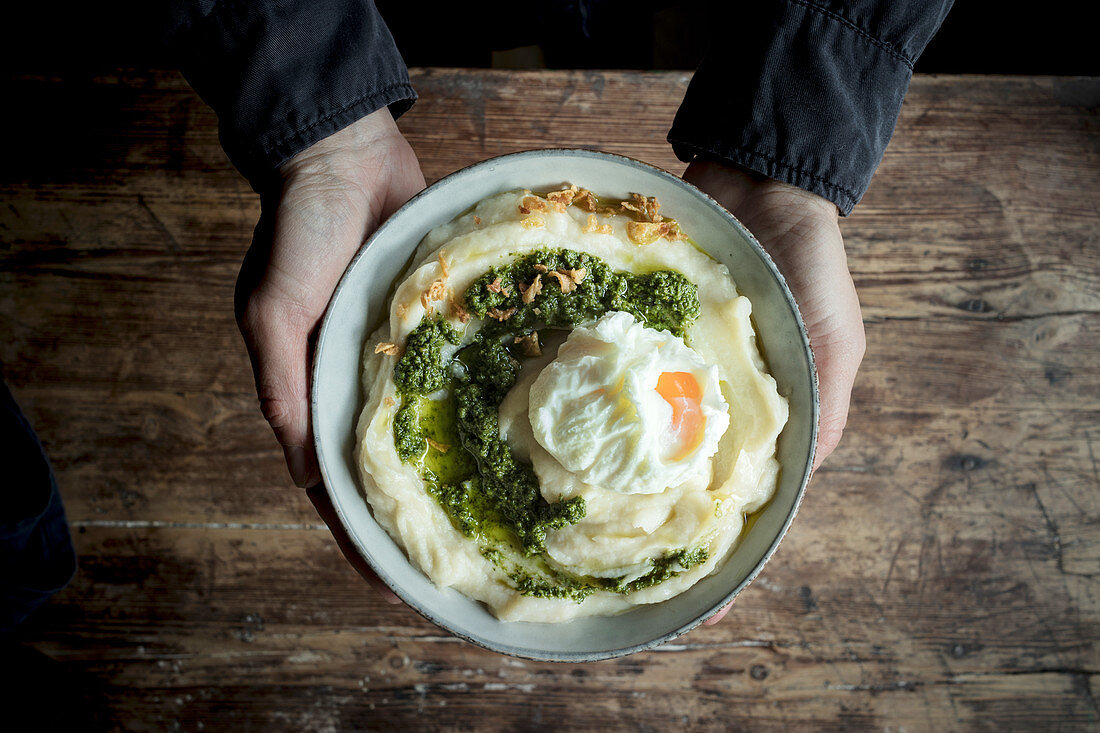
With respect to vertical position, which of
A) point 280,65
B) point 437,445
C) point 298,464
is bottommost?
point 298,464

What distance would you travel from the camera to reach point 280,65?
92.4 inches

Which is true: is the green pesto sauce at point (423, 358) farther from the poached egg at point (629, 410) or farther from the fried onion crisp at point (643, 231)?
the fried onion crisp at point (643, 231)

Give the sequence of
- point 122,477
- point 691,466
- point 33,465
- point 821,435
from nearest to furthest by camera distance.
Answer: point 691,466, point 821,435, point 33,465, point 122,477

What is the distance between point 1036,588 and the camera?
337cm

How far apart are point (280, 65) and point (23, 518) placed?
84.0 inches

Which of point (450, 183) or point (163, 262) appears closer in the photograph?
point (450, 183)

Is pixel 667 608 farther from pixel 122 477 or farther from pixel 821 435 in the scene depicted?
pixel 122 477

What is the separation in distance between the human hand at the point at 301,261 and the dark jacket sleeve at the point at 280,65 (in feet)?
0.40

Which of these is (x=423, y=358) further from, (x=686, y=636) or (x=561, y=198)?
(x=686, y=636)

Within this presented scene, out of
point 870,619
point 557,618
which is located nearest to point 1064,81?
point 870,619

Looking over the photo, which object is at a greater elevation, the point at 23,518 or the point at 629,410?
the point at 629,410

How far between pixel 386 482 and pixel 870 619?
2.49 meters

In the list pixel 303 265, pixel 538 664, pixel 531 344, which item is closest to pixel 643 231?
pixel 531 344

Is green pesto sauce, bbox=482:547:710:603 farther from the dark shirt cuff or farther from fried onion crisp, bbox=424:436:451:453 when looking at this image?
the dark shirt cuff
